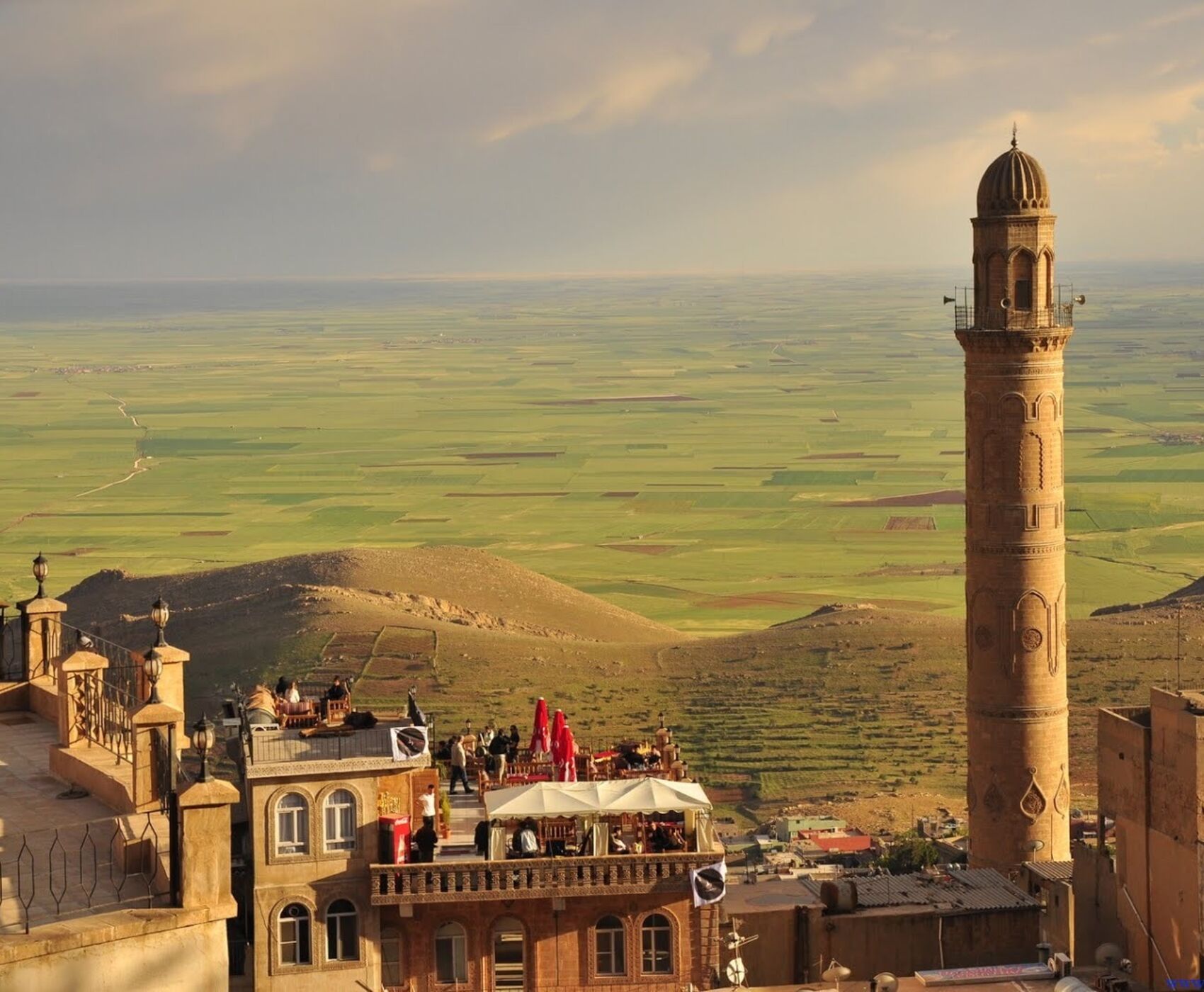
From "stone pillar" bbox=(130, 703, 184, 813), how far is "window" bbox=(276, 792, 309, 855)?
344 centimetres

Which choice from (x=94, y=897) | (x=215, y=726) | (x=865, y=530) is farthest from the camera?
(x=865, y=530)

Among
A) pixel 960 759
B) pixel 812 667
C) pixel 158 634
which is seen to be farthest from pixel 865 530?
pixel 158 634

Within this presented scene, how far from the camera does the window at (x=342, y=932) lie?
3031cm

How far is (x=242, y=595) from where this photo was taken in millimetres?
102062

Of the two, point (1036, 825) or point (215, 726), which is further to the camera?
point (1036, 825)

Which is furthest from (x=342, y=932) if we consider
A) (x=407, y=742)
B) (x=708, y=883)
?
(x=708, y=883)

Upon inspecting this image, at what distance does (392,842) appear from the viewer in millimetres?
30406

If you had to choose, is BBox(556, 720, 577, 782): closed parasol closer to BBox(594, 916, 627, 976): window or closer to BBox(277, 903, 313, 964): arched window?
BBox(594, 916, 627, 976): window

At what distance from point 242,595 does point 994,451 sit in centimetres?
5899

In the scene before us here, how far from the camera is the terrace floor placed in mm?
26453

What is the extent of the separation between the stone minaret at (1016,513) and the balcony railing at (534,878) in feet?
59.2

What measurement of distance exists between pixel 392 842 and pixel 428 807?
1.04 metres

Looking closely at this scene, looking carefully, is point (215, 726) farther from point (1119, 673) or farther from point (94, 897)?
point (1119, 673)

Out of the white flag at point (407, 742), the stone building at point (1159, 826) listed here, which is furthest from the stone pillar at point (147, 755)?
the stone building at point (1159, 826)
